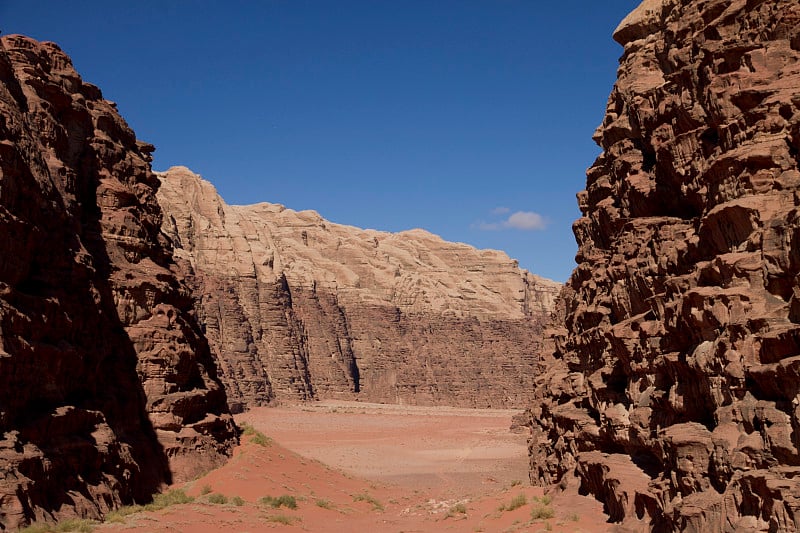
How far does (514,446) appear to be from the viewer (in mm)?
55594

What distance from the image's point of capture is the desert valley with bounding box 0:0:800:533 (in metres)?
12.4

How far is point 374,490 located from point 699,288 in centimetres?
2439

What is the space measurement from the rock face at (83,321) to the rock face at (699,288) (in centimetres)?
1290

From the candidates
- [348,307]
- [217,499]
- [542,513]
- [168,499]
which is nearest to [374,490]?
[217,499]

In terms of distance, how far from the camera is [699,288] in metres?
13.5

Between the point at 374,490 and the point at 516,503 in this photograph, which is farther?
the point at 374,490

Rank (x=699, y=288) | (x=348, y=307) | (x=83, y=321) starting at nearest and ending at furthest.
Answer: (x=699, y=288) < (x=83, y=321) < (x=348, y=307)

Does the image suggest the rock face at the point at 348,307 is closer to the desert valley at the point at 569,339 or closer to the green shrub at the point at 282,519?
the desert valley at the point at 569,339

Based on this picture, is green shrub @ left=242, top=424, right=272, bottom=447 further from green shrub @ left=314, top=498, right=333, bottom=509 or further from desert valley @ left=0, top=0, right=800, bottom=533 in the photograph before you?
green shrub @ left=314, top=498, right=333, bottom=509

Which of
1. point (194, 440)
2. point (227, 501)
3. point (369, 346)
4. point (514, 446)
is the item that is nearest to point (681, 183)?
point (227, 501)

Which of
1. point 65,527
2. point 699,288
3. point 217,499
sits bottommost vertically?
point 217,499

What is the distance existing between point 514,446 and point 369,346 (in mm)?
54817

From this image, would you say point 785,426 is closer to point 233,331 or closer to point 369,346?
point 233,331

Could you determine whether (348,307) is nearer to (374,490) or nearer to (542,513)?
(374,490)
